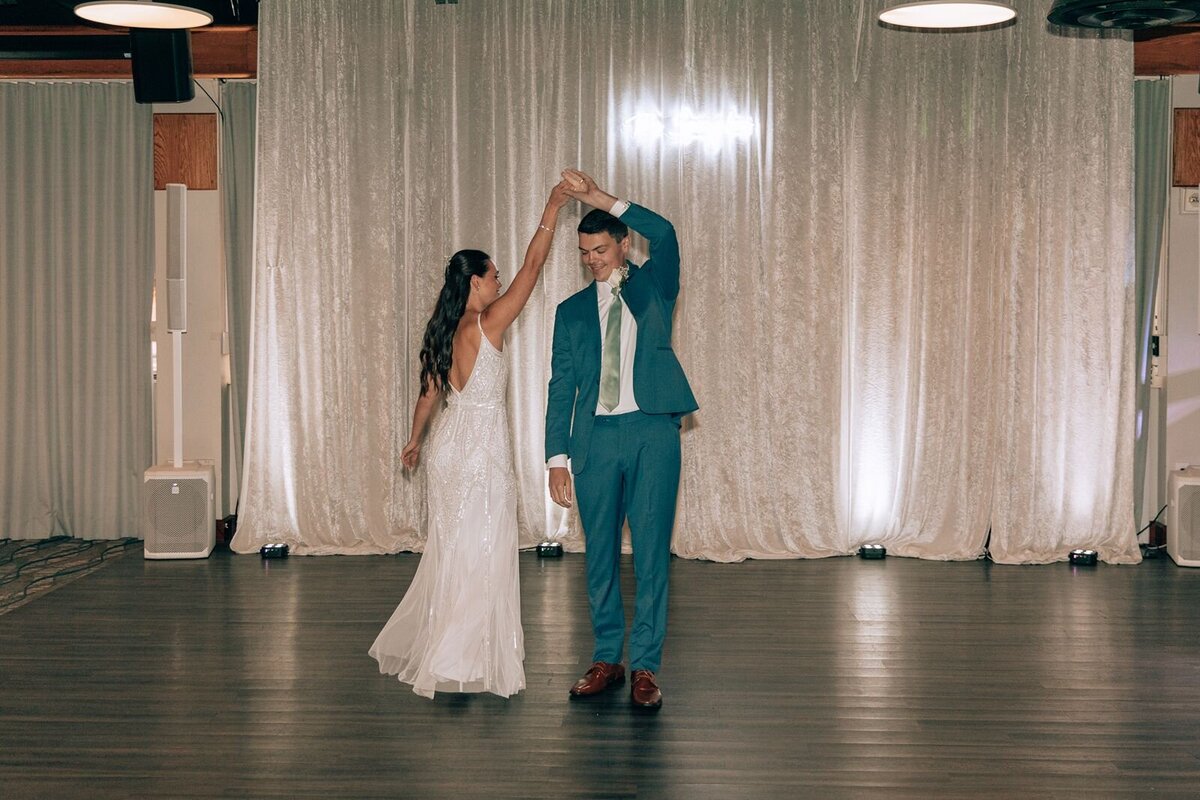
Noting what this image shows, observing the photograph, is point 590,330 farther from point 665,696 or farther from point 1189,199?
point 1189,199

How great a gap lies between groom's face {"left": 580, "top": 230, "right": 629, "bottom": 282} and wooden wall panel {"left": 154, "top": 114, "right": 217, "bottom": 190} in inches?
157

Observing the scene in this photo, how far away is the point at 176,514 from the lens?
7109 mm

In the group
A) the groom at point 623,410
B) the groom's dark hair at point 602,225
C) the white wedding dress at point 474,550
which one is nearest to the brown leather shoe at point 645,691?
the groom at point 623,410

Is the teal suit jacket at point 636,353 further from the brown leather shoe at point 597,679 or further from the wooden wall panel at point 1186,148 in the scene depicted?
the wooden wall panel at point 1186,148

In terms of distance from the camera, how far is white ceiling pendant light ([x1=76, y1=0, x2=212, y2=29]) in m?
5.01

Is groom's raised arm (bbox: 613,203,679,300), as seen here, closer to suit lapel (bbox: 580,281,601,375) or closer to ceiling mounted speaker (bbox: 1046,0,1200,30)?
suit lapel (bbox: 580,281,601,375)

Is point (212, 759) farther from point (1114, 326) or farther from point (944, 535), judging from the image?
point (1114, 326)

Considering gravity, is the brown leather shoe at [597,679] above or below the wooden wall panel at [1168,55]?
below

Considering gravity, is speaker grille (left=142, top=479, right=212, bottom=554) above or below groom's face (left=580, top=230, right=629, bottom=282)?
below

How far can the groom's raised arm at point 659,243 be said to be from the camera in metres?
4.28

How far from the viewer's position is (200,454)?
24.9 ft

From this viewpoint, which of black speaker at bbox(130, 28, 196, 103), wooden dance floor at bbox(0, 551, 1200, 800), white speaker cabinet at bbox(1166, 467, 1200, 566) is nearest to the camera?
wooden dance floor at bbox(0, 551, 1200, 800)

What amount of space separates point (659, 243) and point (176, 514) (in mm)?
3948

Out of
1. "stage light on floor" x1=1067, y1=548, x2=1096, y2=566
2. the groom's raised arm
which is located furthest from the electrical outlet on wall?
the groom's raised arm
